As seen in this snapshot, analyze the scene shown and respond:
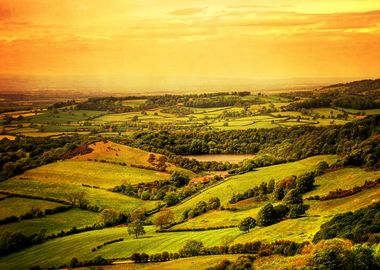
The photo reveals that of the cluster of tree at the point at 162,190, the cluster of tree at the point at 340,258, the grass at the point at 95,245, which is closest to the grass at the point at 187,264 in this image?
the grass at the point at 95,245

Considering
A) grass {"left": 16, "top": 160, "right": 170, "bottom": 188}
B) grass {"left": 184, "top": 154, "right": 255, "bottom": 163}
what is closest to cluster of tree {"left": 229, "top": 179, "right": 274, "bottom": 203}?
grass {"left": 16, "top": 160, "right": 170, "bottom": 188}

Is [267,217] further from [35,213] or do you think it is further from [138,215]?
[35,213]

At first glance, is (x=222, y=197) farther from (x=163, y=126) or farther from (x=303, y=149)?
(x=163, y=126)

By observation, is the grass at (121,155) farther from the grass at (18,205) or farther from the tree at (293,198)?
the tree at (293,198)

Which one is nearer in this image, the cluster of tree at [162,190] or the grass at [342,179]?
the grass at [342,179]

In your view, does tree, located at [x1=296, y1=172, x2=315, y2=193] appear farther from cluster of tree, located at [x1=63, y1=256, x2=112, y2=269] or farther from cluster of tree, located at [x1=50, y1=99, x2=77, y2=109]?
cluster of tree, located at [x1=50, y1=99, x2=77, y2=109]

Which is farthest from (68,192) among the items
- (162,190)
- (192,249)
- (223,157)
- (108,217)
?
(223,157)
